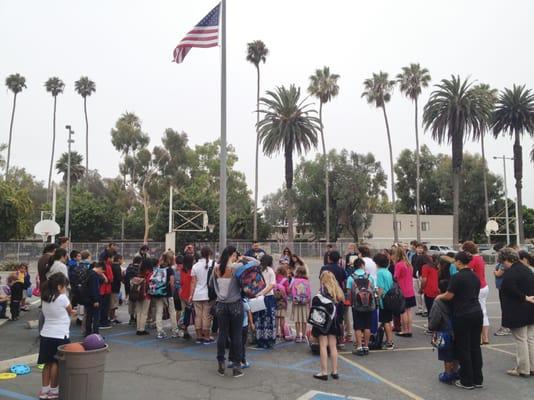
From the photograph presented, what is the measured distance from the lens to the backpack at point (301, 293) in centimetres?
859

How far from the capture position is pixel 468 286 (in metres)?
6.14

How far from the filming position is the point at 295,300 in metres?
8.60

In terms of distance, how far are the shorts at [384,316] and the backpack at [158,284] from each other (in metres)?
4.20

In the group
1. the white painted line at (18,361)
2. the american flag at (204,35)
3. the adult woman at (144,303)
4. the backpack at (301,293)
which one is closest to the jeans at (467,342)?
the backpack at (301,293)

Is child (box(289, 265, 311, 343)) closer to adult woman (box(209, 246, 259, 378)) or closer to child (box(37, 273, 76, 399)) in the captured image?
adult woman (box(209, 246, 259, 378))

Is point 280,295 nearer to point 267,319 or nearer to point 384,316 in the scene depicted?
point 267,319

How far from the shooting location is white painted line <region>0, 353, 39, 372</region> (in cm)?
700

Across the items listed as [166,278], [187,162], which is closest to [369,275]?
[166,278]

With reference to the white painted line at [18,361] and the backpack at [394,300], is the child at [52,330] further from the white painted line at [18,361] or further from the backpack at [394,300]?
the backpack at [394,300]

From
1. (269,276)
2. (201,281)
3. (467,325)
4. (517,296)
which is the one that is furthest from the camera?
(269,276)

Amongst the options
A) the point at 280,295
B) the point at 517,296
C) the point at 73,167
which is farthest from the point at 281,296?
the point at 73,167

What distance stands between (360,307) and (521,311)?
7.70 ft

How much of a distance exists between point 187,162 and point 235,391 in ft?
177

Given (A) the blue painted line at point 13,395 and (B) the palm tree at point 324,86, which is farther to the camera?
(B) the palm tree at point 324,86
